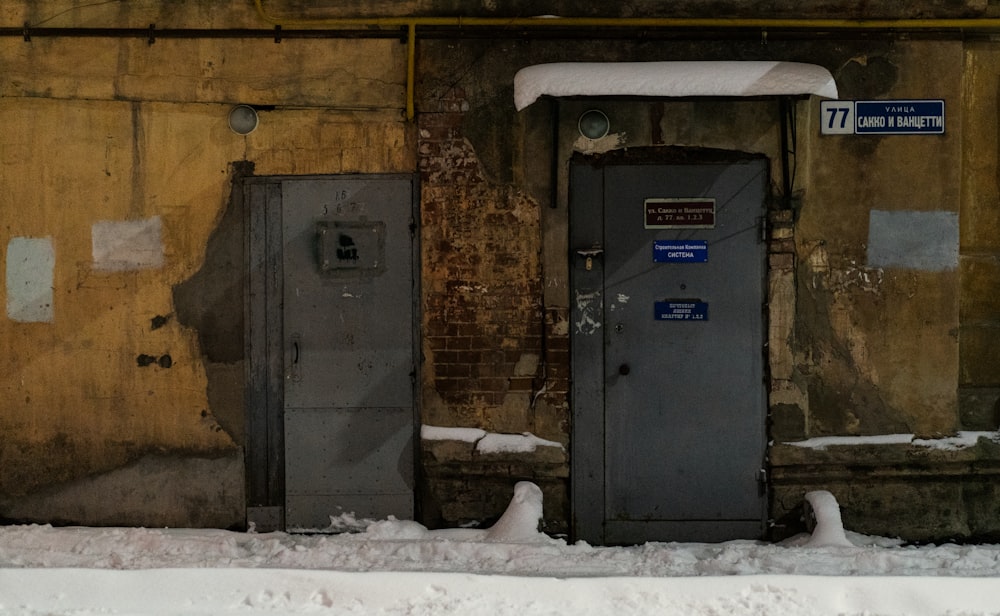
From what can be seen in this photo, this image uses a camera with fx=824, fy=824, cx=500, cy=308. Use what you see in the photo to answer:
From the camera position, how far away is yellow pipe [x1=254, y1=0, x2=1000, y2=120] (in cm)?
479

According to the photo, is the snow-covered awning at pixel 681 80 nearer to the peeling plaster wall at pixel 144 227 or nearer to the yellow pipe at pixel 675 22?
the yellow pipe at pixel 675 22

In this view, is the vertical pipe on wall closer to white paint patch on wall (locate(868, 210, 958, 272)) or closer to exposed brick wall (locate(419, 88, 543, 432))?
white paint patch on wall (locate(868, 210, 958, 272))

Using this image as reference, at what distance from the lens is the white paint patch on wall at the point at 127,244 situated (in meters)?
5.00

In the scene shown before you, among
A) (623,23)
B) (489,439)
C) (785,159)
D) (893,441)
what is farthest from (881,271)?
(489,439)

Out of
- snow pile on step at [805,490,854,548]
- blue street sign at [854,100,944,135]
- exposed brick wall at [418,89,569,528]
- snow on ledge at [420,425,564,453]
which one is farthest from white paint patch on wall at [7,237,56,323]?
blue street sign at [854,100,944,135]

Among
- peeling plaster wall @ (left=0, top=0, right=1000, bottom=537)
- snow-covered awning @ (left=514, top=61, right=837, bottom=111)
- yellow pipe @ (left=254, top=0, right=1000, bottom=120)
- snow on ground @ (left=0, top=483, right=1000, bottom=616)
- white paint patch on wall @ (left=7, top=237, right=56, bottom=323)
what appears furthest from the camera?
white paint patch on wall @ (left=7, top=237, right=56, bottom=323)

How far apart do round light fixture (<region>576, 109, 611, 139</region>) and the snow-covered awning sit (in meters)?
0.29

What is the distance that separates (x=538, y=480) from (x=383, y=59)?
2.69m

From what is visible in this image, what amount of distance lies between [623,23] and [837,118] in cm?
139

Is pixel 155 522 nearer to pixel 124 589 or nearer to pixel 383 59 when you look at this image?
pixel 124 589

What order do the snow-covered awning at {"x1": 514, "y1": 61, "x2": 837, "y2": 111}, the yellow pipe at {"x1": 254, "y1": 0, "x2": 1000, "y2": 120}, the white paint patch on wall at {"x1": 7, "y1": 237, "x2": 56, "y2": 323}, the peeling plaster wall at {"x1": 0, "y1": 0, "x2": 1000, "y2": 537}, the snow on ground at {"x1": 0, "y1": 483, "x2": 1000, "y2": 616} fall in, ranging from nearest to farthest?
the snow on ground at {"x1": 0, "y1": 483, "x2": 1000, "y2": 616}
the snow-covered awning at {"x1": 514, "y1": 61, "x2": 837, "y2": 111}
the yellow pipe at {"x1": 254, "y1": 0, "x2": 1000, "y2": 120}
the peeling plaster wall at {"x1": 0, "y1": 0, "x2": 1000, "y2": 537}
the white paint patch on wall at {"x1": 7, "y1": 237, "x2": 56, "y2": 323}

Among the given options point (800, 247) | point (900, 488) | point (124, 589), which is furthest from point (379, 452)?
point (900, 488)

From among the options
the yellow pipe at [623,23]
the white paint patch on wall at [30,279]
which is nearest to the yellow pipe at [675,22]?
the yellow pipe at [623,23]

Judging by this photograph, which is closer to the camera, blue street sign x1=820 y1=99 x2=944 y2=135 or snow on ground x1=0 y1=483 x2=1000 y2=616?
snow on ground x1=0 y1=483 x2=1000 y2=616
